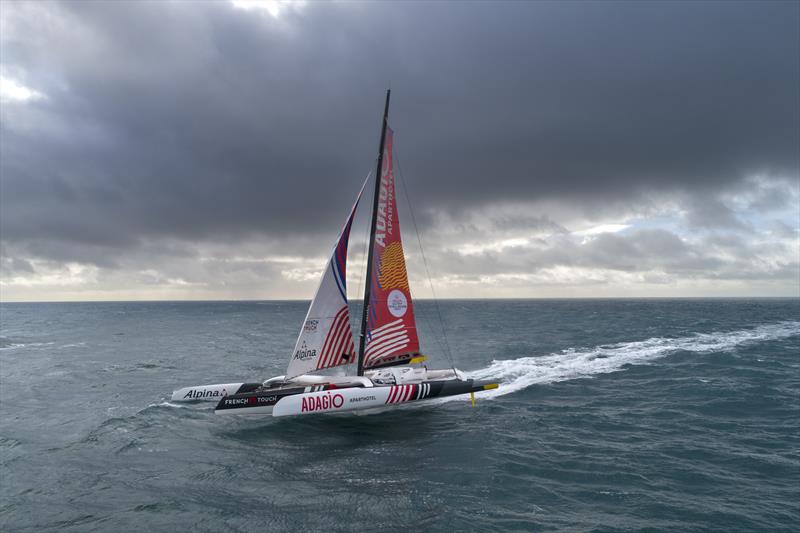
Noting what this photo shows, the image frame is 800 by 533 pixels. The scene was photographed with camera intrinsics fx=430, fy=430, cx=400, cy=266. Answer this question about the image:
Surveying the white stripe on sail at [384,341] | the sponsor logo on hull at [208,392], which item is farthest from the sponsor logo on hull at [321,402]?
the sponsor logo on hull at [208,392]

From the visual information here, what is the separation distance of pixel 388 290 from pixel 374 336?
2.15 meters

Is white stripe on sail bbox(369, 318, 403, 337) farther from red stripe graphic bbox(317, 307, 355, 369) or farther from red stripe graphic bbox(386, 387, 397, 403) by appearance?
red stripe graphic bbox(386, 387, 397, 403)

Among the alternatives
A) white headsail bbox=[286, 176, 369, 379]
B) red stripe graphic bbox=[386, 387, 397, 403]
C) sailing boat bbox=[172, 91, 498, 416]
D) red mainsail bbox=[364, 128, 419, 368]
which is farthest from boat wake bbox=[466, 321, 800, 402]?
white headsail bbox=[286, 176, 369, 379]

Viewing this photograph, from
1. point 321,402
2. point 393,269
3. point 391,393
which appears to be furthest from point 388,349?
point 321,402

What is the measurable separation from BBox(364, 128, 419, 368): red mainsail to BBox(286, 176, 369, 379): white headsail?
104cm

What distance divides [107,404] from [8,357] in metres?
25.9

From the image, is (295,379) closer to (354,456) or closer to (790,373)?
(354,456)

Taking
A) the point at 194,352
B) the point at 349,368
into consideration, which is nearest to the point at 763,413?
the point at 349,368

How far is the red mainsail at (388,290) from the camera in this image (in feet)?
62.1

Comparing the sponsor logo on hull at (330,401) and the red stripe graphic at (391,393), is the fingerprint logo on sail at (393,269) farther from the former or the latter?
the sponsor logo on hull at (330,401)

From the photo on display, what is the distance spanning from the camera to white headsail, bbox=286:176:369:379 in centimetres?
1831

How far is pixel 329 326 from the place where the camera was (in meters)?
18.7

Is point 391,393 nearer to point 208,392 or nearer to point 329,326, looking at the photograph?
point 329,326

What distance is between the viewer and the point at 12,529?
1020cm
